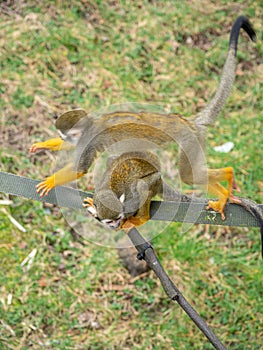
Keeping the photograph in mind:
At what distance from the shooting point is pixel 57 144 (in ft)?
8.04

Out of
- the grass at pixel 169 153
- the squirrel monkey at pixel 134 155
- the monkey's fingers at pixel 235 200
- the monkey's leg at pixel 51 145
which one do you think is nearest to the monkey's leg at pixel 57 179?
the squirrel monkey at pixel 134 155

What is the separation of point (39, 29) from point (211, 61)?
52.1 inches

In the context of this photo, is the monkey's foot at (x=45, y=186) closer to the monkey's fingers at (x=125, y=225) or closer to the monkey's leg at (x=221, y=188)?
the monkey's fingers at (x=125, y=225)

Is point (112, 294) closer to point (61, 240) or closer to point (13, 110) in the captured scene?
point (61, 240)

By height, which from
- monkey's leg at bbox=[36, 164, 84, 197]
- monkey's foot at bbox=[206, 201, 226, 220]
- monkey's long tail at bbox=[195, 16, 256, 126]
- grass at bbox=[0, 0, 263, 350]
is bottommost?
grass at bbox=[0, 0, 263, 350]

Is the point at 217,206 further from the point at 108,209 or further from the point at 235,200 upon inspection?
the point at 108,209

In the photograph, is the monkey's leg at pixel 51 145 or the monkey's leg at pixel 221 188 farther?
the monkey's leg at pixel 51 145

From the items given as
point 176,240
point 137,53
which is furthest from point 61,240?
point 137,53

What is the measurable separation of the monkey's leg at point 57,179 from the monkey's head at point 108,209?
0.77ft

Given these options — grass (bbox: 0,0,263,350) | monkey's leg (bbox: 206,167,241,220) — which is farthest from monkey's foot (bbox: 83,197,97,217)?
grass (bbox: 0,0,263,350)

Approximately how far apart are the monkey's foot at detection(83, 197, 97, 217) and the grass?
3.54 feet

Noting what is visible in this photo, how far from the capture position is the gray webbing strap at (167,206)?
5.80 ft

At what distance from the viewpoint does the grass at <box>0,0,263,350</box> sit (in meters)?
2.84

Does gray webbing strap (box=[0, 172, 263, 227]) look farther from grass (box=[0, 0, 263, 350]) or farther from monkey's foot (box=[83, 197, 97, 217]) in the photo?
grass (box=[0, 0, 263, 350])
